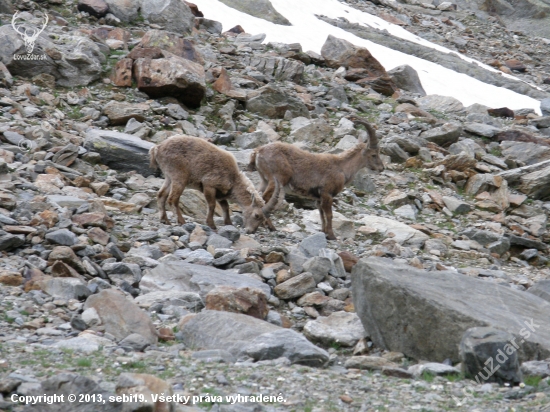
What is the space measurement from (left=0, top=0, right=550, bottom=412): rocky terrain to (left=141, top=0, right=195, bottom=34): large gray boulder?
0.06 metres

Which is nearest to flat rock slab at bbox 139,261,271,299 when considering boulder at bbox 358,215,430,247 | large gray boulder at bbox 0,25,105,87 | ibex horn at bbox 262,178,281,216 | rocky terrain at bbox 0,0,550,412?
rocky terrain at bbox 0,0,550,412

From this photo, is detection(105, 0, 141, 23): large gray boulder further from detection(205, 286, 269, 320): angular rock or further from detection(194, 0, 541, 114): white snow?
detection(205, 286, 269, 320): angular rock

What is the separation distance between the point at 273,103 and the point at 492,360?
14537mm

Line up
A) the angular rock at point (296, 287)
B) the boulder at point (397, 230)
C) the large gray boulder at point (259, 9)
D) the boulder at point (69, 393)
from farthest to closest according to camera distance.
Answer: the large gray boulder at point (259, 9), the boulder at point (397, 230), the angular rock at point (296, 287), the boulder at point (69, 393)

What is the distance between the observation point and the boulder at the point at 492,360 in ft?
20.0

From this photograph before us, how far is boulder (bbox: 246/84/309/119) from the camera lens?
19.8 m

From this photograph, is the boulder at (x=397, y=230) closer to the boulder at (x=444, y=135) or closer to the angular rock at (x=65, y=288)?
the boulder at (x=444, y=135)

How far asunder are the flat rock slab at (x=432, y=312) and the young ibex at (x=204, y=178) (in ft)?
15.8

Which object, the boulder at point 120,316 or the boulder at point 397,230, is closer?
the boulder at point 120,316

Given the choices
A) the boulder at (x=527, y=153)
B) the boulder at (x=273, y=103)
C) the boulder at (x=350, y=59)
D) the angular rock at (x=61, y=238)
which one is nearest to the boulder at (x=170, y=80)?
the boulder at (x=273, y=103)

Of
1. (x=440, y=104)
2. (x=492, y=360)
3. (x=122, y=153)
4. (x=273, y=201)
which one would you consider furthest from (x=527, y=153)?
(x=492, y=360)

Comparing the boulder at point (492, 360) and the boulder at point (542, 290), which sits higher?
the boulder at point (492, 360)

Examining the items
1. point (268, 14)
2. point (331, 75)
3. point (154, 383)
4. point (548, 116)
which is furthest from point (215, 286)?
point (268, 14)

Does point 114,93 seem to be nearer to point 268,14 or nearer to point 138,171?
point 138,171
